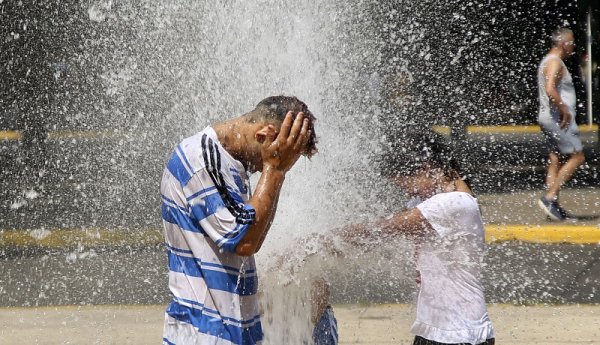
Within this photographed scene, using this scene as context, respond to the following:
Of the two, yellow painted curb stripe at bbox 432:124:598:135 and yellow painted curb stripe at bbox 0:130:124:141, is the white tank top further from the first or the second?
yellow painted curb stripe at bbox 432:124:598:135

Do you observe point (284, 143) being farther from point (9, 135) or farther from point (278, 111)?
point (9, 135)

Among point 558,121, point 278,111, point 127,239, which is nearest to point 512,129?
point 558,121

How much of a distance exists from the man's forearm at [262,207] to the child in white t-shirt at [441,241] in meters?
0.81

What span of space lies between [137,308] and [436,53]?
34.5 ft

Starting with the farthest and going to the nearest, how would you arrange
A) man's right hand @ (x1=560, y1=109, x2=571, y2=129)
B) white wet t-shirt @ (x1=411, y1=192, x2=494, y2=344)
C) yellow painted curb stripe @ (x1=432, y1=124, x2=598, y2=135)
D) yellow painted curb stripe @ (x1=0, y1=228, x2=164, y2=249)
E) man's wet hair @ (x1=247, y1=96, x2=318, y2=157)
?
yellow painted curb stripe @ (x1=432, y1=124, x2=598, y2=135) → man's right hand @ (x1=560, y1=109, x2=571, y2=129) → yellow painted curb stripe @ (x1=0, y1=228, x2=164, y2=249) → white wet t-shirt @ (x1=411, y1=192, x2=494, y2=344) → man's wet hair @ (x1=247, y1=96, x2=318, y2=157)

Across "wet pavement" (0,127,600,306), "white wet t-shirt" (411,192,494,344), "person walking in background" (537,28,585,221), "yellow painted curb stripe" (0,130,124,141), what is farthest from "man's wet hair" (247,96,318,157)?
"yellow painted curb stripe" (0,130,124,141)

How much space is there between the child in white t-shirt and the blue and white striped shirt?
0.92 m

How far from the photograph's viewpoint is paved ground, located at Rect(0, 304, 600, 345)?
19.5ft

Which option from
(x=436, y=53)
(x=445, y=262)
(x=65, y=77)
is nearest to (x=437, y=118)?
(x=436, y=53)

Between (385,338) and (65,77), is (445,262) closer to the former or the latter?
(385,338)

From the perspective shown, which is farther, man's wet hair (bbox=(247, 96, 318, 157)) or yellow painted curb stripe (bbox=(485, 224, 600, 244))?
yellow painted curb stripe (bbox=(485, 224, 600, 244))

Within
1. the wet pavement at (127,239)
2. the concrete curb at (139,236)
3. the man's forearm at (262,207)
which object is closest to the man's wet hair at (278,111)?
the man's forearm at (262,207)

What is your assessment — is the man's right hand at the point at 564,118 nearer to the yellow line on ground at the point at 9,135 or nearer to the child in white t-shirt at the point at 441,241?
the child in white t-shirt at the point at 441,241

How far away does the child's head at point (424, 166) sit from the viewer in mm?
3842
